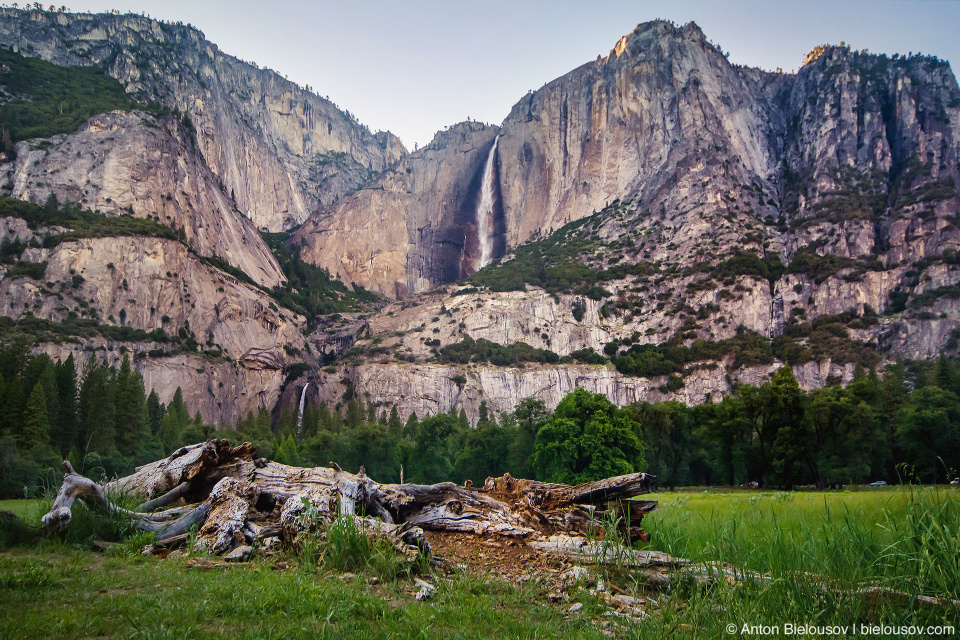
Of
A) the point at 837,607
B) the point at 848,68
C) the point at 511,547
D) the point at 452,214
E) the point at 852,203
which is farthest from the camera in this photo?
the point at 452,214

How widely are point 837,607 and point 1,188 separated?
425 ft

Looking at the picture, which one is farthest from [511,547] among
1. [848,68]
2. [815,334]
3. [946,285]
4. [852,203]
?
[848,68]

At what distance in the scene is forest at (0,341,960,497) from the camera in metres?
40.1

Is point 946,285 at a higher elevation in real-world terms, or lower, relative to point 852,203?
lower

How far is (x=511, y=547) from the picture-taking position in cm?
916

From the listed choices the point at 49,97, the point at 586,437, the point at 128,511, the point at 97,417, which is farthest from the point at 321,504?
the point at 49,97

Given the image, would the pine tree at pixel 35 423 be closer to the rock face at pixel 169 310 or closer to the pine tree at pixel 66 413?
the pine tree at pixel 66 413

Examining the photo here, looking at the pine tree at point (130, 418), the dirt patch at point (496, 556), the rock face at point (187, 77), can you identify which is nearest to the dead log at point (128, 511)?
the dirt patch at point (496, 556)

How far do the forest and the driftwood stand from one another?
63.4 feet

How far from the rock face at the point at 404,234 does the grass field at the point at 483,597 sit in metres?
168

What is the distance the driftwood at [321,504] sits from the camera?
30.8 feet

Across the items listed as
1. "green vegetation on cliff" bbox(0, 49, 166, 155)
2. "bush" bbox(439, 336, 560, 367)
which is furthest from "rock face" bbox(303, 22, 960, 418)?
"green vegetation on cliff" bbox(0, 49, 166, 155)

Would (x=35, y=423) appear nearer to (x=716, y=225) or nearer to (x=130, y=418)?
(x=130, y=418)

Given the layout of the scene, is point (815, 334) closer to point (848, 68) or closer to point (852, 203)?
point (852, 203)
